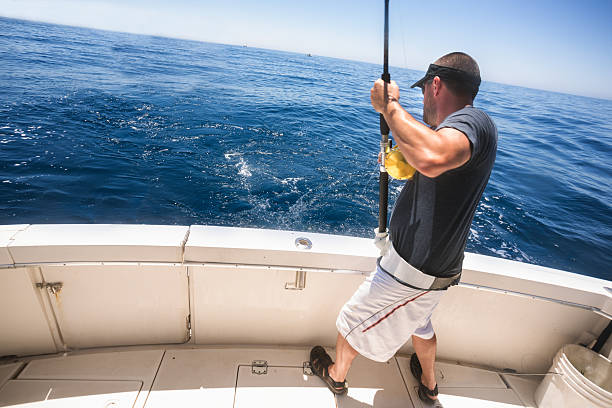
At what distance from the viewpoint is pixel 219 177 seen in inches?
212

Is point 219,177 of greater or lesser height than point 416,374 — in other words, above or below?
above

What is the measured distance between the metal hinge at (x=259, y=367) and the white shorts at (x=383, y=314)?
1.89 feet

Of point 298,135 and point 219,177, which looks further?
point 298,135

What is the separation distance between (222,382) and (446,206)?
1496mm

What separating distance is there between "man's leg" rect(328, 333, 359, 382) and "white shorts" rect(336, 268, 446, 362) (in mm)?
64

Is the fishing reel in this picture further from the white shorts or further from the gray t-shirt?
the white shorts

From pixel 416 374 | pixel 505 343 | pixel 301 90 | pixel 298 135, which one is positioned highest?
pixel 301 90

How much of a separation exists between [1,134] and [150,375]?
25.3 ft

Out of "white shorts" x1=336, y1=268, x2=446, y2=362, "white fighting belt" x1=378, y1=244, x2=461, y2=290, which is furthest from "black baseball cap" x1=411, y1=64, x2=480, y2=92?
"white shorts" x1=336, y1=268, x2=446, y2=362

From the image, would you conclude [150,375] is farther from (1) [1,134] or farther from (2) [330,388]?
(1) [1,134]

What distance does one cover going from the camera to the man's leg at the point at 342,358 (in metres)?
1.55

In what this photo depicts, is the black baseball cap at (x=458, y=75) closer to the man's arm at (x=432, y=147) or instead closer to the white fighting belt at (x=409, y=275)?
the man's arm at (x=432, y=147)

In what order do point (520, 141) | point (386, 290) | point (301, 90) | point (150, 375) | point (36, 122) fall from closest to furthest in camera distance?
point (386, 290)
point (150, 375)
point (36, 122)
point (520, 141)
point (301, 90)

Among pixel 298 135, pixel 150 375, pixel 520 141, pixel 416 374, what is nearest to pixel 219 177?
pixel 298 135
